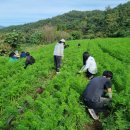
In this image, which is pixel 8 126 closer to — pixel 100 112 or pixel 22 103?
pixel 22 103

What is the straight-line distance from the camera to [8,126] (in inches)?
325

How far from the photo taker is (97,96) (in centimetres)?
931

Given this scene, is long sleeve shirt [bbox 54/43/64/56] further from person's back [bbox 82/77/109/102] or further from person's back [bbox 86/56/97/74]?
person's back [bbox 82/77/109/102]

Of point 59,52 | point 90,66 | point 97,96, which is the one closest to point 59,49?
point 59,52

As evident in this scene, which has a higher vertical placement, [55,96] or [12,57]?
[55,96]

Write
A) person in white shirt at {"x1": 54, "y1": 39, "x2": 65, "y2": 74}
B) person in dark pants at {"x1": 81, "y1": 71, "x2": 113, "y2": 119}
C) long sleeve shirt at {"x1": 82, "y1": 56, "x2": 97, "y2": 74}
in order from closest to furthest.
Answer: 1. person in dark pants at {"x1": 81, "y1": 71, "x2": 113, "y2": 119}
2. long sleeve shirt at {"x1": 82, "y1": 56, "x2": 97, "y2": 74}
3. person in white shirt at {"x1": 54, "y1": 39, "x2": 65, "y2": 74}

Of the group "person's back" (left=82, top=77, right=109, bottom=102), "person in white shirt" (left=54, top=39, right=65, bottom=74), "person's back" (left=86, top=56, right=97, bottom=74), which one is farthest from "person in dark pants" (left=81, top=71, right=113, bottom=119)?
"person in white shirt" (left=54, top=39, right=65, bottom=74)

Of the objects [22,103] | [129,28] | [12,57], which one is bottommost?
[129,28]

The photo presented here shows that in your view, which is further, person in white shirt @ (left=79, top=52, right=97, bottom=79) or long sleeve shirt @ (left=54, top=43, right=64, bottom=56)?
long sleeve shirt @ (left=54, top=43, right=64, bottom=56)

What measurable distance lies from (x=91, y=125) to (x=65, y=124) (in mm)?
1531

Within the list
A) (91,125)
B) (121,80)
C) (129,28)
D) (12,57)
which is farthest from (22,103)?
(129,28)

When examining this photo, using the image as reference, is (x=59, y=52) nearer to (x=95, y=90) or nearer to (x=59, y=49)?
(x=59, y=49)

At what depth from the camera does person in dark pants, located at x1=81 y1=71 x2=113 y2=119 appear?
9305mm

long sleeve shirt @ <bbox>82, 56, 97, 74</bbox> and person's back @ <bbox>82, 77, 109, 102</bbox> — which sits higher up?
person's back @ <bbox>82, 77, 109, 102</bbox>
